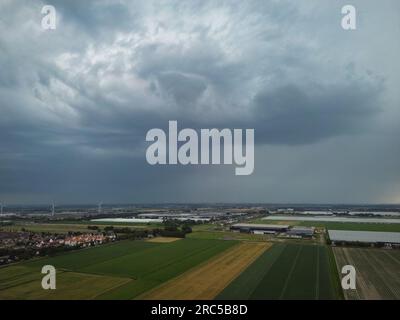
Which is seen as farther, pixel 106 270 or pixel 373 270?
pixel 373 270

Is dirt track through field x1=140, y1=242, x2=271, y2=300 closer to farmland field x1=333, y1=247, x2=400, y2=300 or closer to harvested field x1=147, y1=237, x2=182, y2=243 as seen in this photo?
farmland field x1=333, y1=247, x2=400, y2=300

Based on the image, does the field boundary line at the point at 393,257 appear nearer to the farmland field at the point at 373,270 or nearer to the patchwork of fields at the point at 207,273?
the farmland field at the point at 373,270

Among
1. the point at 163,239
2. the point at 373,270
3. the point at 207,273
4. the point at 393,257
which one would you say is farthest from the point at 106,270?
the point at 393,257

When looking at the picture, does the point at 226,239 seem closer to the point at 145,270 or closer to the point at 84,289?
the point at 145,270

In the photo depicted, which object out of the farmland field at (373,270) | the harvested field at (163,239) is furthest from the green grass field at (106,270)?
the farmland field at (373,270)

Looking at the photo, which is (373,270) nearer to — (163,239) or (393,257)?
(393,257)
